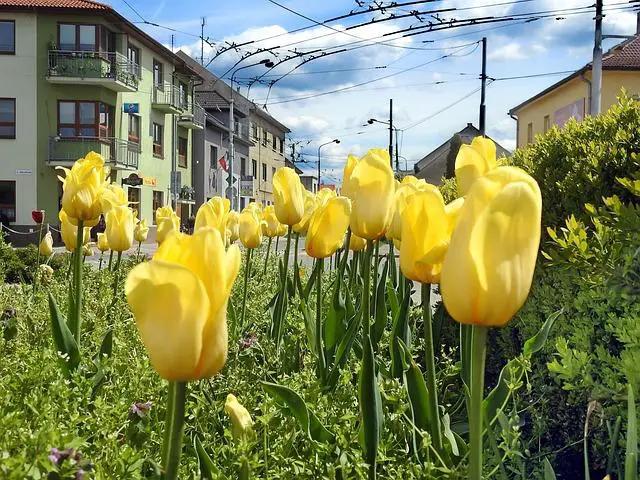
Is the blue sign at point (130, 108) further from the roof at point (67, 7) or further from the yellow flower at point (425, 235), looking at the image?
the yellow flower at point (425, 235)

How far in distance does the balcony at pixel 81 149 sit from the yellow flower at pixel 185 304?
89.4 feet

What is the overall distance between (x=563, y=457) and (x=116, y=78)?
28002 millimetres

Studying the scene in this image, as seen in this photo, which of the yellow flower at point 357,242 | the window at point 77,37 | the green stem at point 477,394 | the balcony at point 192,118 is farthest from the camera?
the balcony at point 192,118

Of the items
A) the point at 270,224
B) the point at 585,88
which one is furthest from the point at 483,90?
A: the point at 270,224

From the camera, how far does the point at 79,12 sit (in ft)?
90.9

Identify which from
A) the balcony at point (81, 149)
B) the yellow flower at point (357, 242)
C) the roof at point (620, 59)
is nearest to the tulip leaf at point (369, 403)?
the yellow flower at point (357, 242)

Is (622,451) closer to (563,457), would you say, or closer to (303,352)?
(563,457)

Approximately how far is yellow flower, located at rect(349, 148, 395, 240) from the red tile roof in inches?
1101

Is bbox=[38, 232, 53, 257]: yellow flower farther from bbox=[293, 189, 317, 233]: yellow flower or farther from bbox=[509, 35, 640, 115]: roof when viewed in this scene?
bbox=[509, 35, 640, 115]: roof

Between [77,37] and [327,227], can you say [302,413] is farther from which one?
[77,37]

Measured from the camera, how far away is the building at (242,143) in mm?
41656

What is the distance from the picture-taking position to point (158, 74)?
115ft

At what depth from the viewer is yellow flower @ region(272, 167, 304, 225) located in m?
3.06

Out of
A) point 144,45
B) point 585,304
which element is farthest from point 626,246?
point 144,45
